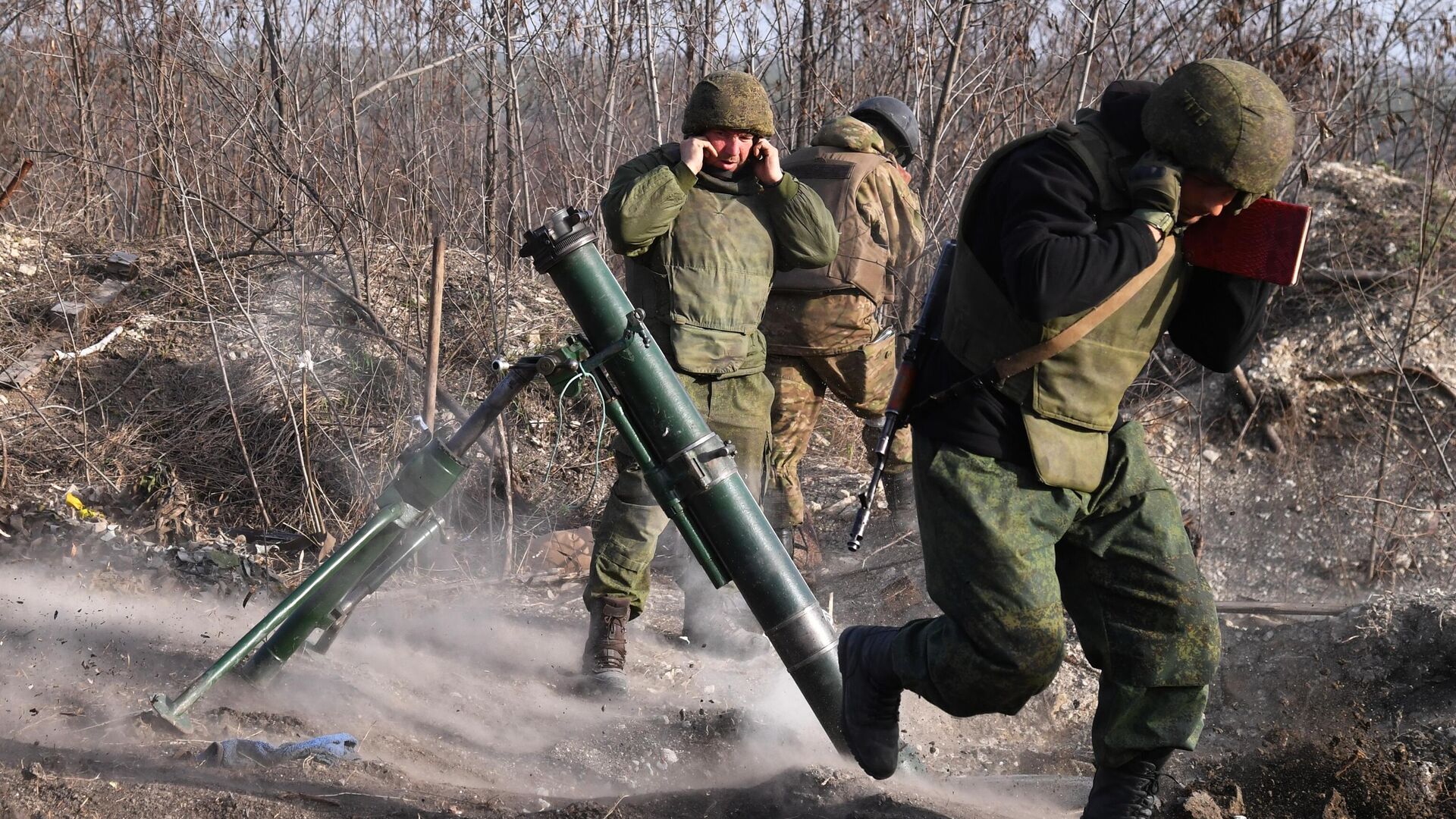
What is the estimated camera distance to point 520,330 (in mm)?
6973

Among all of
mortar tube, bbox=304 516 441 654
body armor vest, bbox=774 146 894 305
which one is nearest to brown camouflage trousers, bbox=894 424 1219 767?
mortar tube, bbox=304 516 441 654

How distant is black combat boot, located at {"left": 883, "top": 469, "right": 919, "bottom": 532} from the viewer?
5.70m

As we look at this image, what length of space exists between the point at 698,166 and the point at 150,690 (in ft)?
8.27

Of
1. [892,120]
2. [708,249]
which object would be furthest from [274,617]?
[892,120]

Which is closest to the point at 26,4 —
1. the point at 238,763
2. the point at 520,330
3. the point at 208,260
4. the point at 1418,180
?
the point at 208,260

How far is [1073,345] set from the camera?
8.48ft

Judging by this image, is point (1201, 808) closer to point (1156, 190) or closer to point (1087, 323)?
point (1087, 323)

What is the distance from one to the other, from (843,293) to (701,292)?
1.21 metres

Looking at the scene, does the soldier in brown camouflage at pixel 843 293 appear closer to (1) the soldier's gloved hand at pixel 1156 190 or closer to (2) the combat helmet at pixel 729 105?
(2) the combat helmet at pixel 729 105

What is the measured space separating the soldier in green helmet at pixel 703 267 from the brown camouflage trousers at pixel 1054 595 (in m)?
1.44

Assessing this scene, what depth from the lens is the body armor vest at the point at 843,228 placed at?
5035 mm

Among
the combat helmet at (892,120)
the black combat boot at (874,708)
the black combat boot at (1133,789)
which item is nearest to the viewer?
the black combat boot at (1133,789)

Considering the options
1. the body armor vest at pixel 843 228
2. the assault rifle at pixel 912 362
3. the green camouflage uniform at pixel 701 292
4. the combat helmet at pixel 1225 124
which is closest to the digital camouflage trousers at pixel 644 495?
the green camouflage uniform at pixel 701 292

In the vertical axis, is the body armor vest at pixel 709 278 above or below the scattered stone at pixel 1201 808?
above
